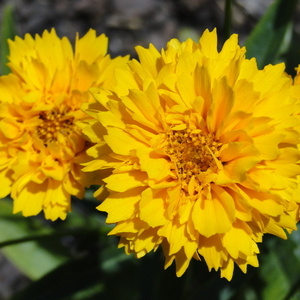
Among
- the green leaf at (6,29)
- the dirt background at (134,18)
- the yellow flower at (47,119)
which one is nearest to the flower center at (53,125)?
the yellow flower at (47,119)

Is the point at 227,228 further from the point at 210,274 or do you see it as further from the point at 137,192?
the point at 210,274

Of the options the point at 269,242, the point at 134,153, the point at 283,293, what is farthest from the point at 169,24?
the point at 134,153

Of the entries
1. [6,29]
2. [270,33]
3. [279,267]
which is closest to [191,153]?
[270,33]

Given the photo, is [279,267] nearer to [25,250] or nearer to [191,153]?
[191,153]

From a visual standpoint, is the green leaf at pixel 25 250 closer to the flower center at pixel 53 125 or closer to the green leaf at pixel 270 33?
the flower center at pixel 53 125

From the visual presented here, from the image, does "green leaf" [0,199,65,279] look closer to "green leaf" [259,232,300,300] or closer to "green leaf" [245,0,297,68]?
"green leaf" [259,232,300,300]

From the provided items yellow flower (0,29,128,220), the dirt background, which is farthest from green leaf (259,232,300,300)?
the dirt background
